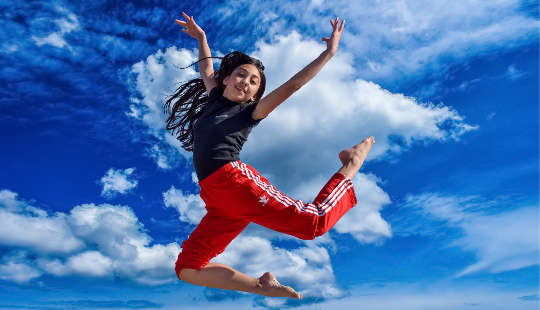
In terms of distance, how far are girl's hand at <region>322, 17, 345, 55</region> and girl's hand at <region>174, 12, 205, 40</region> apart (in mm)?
2268

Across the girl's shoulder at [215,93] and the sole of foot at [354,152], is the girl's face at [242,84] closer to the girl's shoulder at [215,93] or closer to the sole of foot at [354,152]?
the girl's shoulder at [215,93]

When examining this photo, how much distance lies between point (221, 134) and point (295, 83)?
3.22 feet

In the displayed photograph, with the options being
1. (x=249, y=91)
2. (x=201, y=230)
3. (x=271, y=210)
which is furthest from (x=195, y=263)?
(x=249, y=91)

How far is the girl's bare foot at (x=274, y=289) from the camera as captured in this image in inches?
182

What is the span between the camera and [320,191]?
462cm

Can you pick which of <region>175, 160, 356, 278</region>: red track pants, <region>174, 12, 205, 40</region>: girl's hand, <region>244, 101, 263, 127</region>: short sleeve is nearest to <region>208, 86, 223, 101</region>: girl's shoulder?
<region>244, 101, 263, 127</region>: short sleeve

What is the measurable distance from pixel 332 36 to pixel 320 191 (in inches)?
68.9

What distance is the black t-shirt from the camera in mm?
4453

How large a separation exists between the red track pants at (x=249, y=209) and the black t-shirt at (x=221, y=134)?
0.38 feet

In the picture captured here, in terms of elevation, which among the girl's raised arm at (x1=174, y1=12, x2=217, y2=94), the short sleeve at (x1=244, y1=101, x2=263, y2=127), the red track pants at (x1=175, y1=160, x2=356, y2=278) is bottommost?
the red track pants at (x1=175, y1=160, x2=356, y2=278)

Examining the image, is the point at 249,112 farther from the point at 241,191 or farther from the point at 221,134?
the point at 241,191

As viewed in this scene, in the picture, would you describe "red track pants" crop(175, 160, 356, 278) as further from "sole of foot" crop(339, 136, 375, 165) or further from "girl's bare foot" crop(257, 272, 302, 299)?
"girl's bare foot" crop(257, 272, 302, 299)

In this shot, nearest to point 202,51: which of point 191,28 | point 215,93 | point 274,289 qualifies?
point 191,28

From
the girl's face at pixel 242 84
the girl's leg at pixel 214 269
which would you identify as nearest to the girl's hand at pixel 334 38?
the girl's face at pixel 242 84
